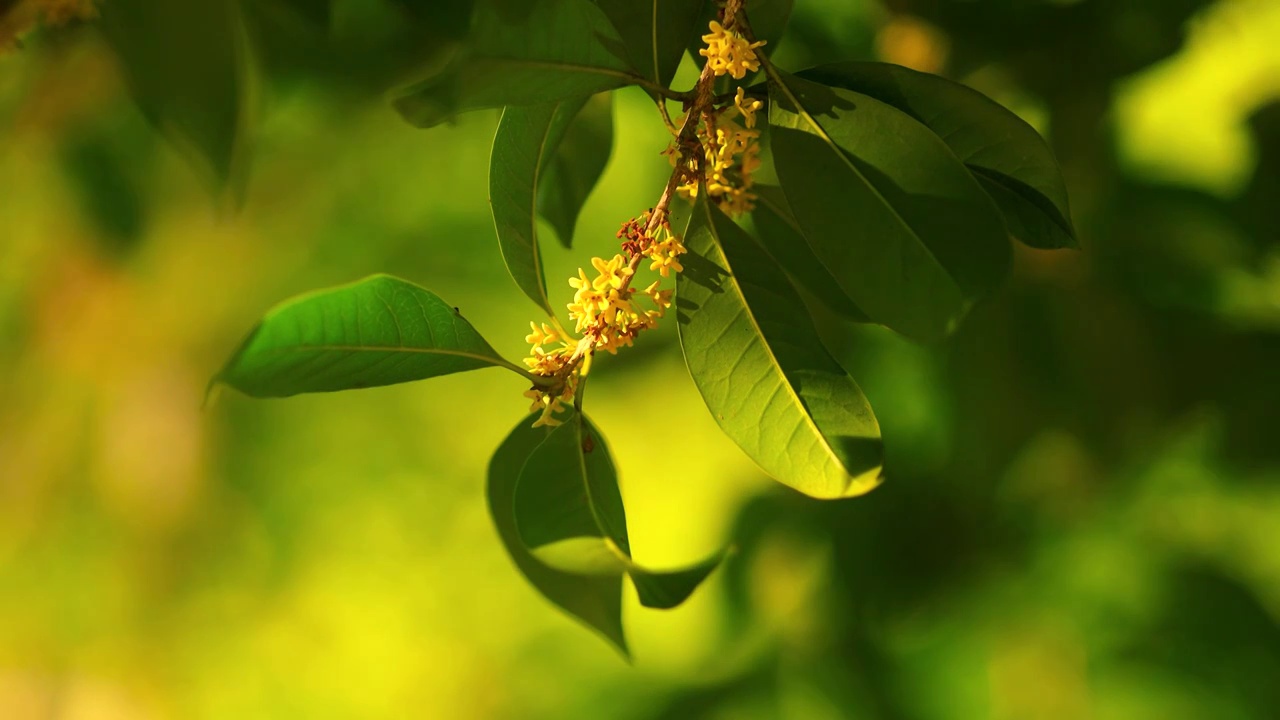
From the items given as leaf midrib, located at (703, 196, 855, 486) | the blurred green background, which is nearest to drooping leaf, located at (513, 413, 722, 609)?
leaf midrib, located at (703, 196, 855, 486)

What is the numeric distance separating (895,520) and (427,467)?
0.61 meters

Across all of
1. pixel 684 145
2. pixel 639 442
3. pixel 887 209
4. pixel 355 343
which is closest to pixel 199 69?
pixel 355 343

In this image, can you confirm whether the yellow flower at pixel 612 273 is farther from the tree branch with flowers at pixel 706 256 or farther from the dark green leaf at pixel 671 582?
the dark green leaf at pixel 671 582

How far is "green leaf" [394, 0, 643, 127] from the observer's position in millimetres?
384

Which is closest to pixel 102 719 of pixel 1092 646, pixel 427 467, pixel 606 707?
pixel 427 467

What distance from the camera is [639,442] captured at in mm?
1077

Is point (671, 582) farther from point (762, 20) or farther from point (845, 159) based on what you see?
point (762, 20)

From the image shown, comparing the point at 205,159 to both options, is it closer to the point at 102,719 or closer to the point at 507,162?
the point at 507,162

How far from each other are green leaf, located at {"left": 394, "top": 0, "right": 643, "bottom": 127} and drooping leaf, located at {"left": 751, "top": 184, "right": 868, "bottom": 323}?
0.18 metres

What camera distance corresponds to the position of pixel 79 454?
1.18 metres

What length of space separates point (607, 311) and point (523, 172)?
118 millimetres

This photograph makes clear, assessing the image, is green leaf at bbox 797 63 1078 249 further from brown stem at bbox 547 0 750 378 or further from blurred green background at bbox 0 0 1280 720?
blurred green background at bbox 0 0 1280 720

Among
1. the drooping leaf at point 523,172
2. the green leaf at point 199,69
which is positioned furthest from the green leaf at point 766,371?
the green leaf at point 199,69

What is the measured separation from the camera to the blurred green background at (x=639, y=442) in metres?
0.95
